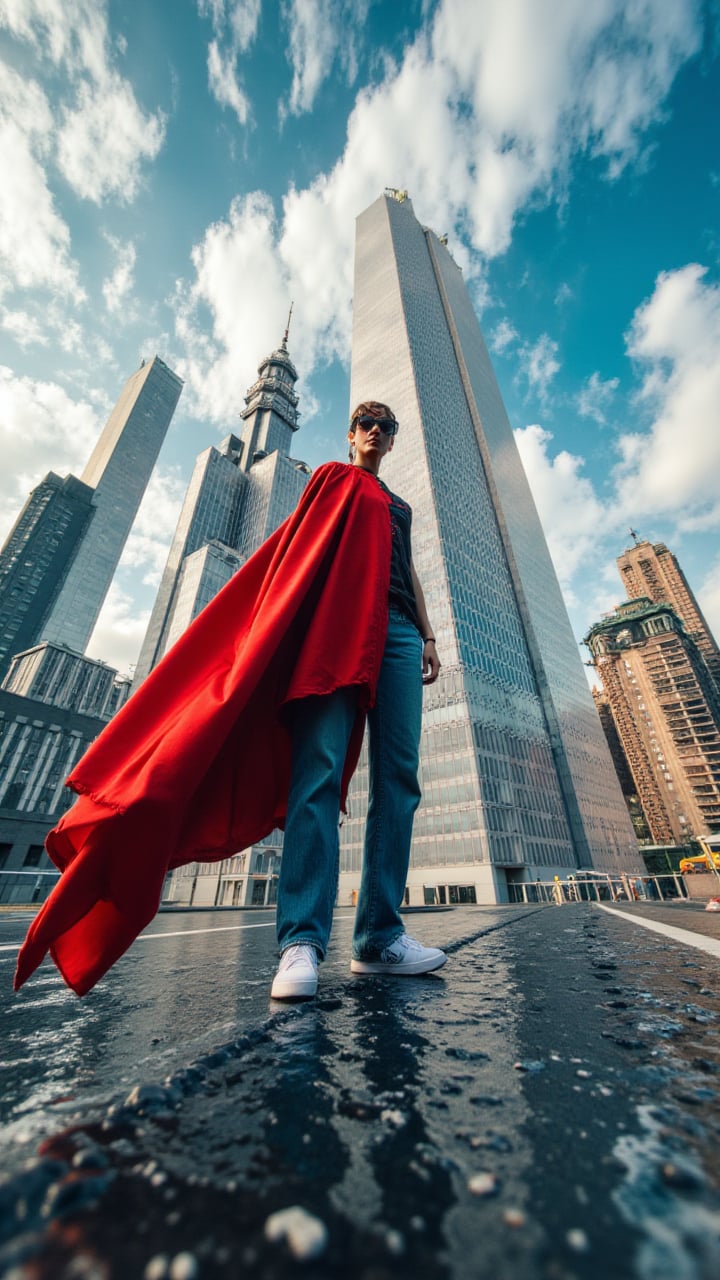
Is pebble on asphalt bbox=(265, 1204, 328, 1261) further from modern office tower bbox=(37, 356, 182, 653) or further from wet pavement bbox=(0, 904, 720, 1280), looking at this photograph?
modern office tower bbox=(37, 356, 182, 653)

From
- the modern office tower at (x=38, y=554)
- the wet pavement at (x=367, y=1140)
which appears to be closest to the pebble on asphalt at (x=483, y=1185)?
the wet pavement at (x=367, y=1140)

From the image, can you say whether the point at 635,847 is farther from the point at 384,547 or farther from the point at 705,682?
the point at 384,547

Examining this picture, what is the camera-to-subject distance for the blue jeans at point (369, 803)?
142 centimetres

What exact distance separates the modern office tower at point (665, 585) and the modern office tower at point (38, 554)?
3537 inches

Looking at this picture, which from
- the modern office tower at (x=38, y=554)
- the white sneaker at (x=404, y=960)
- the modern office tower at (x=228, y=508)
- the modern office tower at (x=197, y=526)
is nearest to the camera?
the white sneaker at (x=404, y=960)

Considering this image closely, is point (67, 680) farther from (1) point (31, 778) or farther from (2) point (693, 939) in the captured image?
(2) point (693, 939)

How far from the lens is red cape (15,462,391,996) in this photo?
43.0 inches

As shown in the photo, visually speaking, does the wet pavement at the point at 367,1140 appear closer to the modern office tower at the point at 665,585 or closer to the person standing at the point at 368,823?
the person standing at the point at 368,823

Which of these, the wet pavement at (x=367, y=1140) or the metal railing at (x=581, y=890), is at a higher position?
the metal railing at (x=581, y=890)

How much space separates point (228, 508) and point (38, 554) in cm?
3544

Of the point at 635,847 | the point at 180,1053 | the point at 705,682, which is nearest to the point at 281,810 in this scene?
the point at 180,1053

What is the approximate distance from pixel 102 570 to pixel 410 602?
8892 centimetres

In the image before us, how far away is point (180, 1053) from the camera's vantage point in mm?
Answer: 757

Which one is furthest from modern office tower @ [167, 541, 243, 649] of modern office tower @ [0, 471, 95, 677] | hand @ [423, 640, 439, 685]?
hand @ [423, 640, 439, 685]
